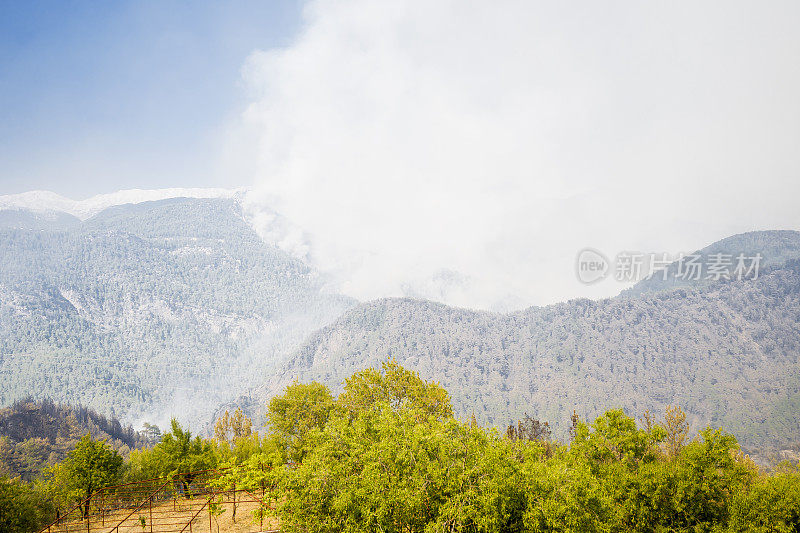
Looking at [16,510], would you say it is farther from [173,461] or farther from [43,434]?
[43,434]

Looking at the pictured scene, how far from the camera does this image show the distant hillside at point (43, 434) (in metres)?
93.6

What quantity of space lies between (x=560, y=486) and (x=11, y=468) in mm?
117805

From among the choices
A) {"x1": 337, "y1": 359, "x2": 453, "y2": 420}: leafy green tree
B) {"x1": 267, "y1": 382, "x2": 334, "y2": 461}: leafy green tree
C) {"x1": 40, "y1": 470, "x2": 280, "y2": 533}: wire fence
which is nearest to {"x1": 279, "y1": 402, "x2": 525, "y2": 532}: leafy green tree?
{"x1": 40, "y1": 470, "x2": 280, "y2": 533}: wire fence

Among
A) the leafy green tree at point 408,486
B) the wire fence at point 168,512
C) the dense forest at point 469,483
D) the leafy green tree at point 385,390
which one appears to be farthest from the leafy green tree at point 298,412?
the leafy green tree at point 408,486

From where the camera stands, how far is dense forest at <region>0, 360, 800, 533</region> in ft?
54.5

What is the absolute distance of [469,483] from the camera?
54.6 feet

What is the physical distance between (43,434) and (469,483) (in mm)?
157484

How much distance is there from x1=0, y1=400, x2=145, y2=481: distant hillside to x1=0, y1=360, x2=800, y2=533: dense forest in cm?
8325

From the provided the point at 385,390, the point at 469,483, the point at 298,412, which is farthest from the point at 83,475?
the point at 469,483

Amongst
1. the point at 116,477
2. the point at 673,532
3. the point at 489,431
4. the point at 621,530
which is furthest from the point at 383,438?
the point at 116,477

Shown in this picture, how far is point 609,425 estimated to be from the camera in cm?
3075

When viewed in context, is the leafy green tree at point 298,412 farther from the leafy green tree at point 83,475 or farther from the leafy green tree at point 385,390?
the leafy green tree at point 83,475

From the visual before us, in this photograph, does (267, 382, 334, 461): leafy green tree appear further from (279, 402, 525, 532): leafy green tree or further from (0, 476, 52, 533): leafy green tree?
(279, 402, 525, 532): leafy green tree

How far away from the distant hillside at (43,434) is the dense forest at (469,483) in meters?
83.2
